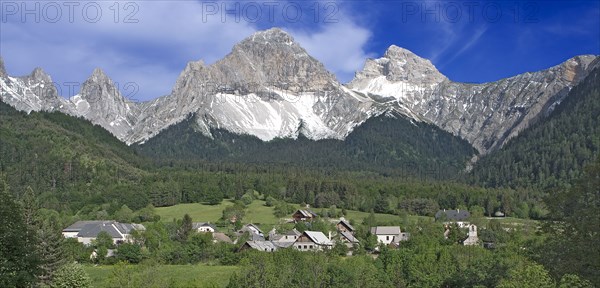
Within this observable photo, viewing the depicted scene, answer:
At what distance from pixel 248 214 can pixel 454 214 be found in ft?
174

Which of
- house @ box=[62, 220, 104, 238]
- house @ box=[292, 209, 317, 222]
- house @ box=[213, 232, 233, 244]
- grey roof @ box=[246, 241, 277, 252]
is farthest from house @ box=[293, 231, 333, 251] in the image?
house @ box=[62, 220, 104, 238]

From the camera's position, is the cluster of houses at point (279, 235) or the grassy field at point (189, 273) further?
the cluster of houses at point (279, 235)

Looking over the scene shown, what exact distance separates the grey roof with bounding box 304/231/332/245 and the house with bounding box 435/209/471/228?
4102 cm

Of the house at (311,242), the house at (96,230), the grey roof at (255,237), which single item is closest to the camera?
the grey roof at (255,237)

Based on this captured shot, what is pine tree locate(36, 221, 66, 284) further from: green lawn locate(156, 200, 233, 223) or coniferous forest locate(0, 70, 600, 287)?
green lawn locate(156, 200, 233, 223)

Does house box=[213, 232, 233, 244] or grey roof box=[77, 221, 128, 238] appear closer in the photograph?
house box=[213, 232, 233, 244]

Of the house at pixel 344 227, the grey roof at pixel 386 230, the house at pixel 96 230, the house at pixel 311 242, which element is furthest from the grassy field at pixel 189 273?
the house at pixel 344 227

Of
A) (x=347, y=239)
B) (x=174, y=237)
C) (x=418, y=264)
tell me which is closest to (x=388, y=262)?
(x=418, y=264)

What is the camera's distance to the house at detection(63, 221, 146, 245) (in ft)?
403

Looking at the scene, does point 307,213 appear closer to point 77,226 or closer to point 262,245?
point 262,245

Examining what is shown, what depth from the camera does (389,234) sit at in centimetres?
13262

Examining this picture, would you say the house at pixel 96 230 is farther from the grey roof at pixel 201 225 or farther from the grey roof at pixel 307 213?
the grey roof at pixel 307 213

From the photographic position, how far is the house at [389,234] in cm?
12988

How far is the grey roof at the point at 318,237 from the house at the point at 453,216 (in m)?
41.0
